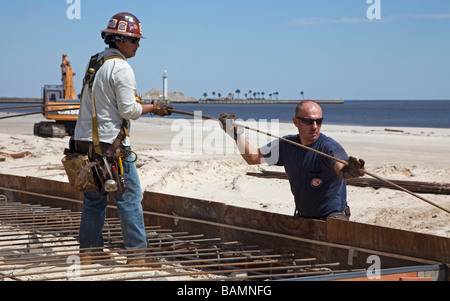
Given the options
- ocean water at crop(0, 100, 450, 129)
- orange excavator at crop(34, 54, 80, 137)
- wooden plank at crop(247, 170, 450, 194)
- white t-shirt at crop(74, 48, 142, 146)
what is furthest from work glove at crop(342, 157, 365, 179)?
ocean water at crop(0, 100, 450, 129)

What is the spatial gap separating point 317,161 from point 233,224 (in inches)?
50.2

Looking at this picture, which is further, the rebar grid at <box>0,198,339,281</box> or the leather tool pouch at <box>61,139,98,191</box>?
the leather tool pouch at <box>61,139,98,191</box>

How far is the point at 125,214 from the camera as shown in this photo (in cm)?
499

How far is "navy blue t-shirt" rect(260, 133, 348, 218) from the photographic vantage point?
4.79 metres

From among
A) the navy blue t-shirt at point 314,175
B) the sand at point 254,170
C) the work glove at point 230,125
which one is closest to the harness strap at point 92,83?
the work glove at point 230,125

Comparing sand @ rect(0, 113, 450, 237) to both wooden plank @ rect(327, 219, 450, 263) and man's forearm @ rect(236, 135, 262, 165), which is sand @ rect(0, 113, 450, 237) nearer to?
wooden plank @ rect(327, 219, 450, 263)

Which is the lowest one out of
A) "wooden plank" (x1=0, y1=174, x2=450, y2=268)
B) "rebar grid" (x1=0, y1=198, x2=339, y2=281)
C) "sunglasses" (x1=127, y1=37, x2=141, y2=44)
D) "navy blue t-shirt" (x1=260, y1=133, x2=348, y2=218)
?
"rebar grid" (x1=0, y1=198, x2=339, y2=281)

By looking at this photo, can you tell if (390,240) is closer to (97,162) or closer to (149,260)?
(149,260)

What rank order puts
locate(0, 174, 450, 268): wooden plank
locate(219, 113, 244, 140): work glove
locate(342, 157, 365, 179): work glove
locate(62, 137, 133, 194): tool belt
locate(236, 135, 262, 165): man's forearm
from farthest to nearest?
locate(236, 135, 262, 165): man's forearm → locate(219, 113, 244, 140): work glove → locate(62, 137, 133, 194): tool belt → locate(0, 174, 450, 268): wooden plank → locate(342, 157, 365, 179): work glove

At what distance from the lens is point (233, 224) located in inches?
225

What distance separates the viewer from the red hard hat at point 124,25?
4758mm

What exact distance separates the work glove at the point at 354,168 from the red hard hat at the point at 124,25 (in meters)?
1.97

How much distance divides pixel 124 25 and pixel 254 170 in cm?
733

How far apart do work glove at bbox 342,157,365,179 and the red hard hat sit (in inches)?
77.7
